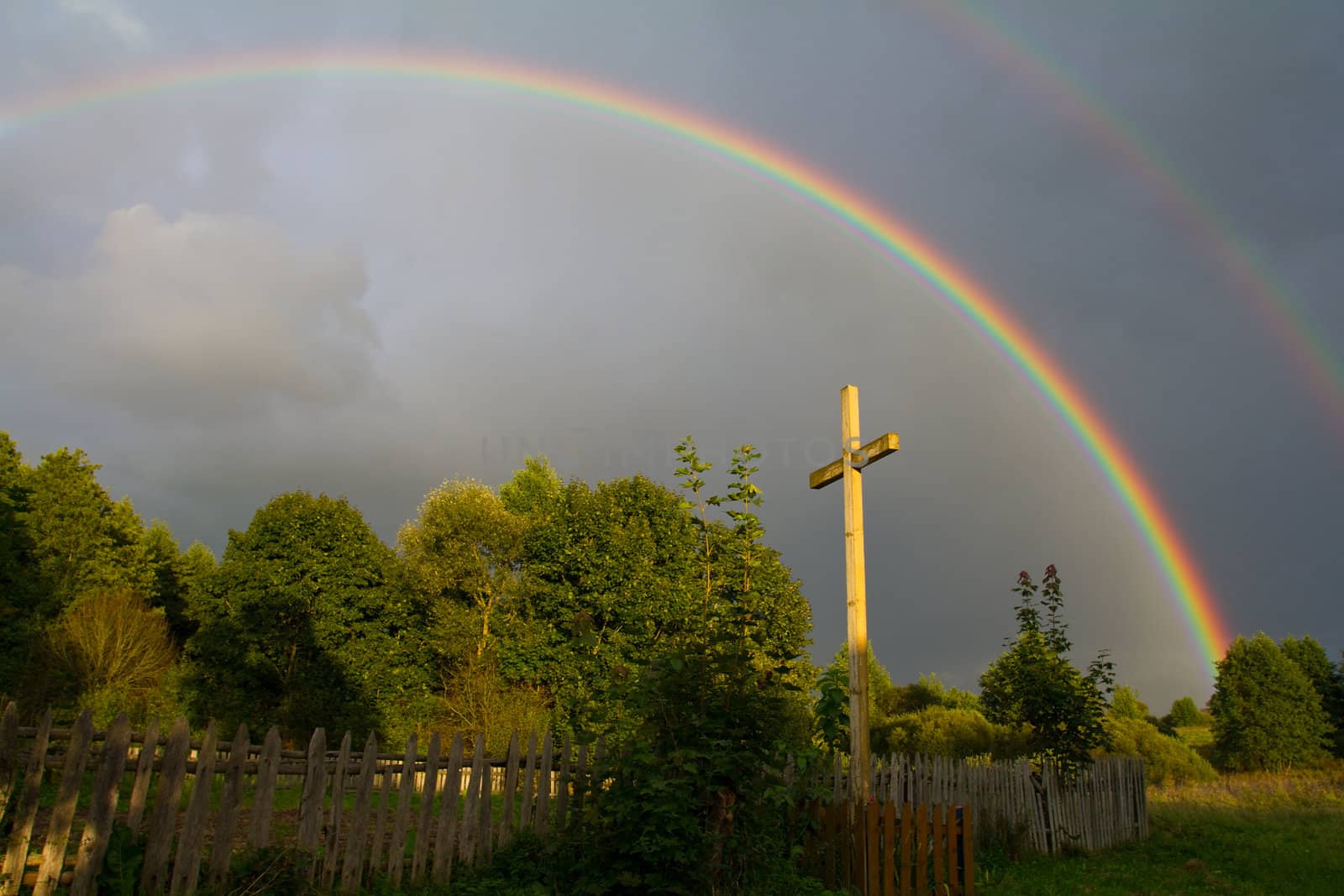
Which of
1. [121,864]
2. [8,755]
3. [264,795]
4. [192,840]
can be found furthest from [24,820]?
[264,795]

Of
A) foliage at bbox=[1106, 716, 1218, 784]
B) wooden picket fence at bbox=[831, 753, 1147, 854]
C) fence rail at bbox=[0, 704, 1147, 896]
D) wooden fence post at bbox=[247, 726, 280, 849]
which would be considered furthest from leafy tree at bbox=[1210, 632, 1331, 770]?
wooden fence post at bbox=[247, 726, 280, 849]

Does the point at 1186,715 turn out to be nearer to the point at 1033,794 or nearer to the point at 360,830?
the point at 1033,794

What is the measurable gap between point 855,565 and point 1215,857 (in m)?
9.71

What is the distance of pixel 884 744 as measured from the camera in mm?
31609

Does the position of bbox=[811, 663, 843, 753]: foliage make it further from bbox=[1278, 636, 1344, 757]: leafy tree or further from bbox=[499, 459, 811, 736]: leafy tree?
bbox=[1278, 636, 1344, 757]: leafy tree

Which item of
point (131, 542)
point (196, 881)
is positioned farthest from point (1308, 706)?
point (131, 542)

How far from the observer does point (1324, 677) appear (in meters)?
45.2

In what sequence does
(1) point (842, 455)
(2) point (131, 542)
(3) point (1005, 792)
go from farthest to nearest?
1. (2) point (131, 542)
2. (3) point (1005, 792)
3. (1) point (842, 455)

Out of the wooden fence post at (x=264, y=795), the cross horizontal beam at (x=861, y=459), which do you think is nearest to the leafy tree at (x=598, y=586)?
the cross horizontal beam at (x=861, y=459)

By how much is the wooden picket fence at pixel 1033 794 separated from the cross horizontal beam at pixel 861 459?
350 centimetres

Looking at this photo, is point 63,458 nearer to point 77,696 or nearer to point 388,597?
point 77,696

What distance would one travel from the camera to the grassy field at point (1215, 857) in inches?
449

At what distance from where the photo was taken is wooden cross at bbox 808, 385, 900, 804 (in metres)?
9.36

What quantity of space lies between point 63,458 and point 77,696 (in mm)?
11728
